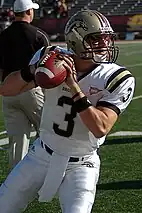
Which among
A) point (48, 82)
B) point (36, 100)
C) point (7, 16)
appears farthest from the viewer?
point (7, 16)

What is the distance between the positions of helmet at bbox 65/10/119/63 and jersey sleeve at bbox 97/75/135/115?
0.17m

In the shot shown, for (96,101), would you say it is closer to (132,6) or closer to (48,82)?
(48,82)

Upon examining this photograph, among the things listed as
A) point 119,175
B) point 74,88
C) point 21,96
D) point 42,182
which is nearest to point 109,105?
point 74,88

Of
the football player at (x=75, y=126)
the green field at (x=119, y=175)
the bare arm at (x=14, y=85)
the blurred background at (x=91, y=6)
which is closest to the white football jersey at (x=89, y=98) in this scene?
the football player at (x=75, y=126)

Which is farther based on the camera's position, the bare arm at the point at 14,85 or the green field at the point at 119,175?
the green field at the point at 119,175

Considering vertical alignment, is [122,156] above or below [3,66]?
below

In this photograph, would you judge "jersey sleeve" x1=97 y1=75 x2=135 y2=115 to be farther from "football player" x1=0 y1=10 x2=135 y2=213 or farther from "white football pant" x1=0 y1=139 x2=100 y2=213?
"white football pant" x1=0 y1=139 x2=100 y2=213

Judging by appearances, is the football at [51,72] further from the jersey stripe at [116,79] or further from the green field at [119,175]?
the green field at [119,175]

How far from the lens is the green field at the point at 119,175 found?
4.44 metres

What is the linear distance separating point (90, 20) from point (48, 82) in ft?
1.52

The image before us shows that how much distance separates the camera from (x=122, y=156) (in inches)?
238

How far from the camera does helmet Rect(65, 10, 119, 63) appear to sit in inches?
112

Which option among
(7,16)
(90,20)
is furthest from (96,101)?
(7,16)

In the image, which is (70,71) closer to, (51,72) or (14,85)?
(51,72)
